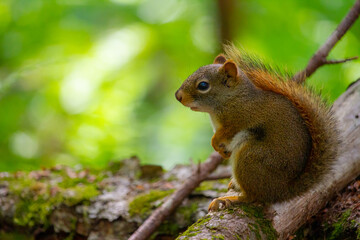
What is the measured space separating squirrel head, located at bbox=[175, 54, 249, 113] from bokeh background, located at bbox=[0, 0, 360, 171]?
149 cm

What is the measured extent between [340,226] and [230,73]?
85 centimetres

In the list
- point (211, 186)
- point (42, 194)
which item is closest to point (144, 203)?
point (211, 186)

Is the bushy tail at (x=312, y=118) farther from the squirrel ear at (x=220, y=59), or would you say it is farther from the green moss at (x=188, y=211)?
the green moss at (x=188, y=211)

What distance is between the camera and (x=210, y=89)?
6.70 feet

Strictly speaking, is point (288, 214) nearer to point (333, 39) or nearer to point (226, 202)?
point (226, 202)

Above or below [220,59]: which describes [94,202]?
below

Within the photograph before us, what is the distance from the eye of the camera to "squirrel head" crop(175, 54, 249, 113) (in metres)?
2.02

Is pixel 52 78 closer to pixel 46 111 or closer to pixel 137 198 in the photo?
pixel 46 111

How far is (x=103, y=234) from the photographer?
2.33 m

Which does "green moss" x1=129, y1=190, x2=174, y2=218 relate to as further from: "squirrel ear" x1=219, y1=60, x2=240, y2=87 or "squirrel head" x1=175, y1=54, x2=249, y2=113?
"squirrel ear" x1=219, y1=60, x2=240, y2=87

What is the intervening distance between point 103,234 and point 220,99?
1.01 metres

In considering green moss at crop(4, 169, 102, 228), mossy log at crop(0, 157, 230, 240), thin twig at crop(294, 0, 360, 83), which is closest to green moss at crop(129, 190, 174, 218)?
mossy log at crop(0, 157, 230, 240)

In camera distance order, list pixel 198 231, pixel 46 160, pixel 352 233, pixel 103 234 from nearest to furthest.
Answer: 1. pixel 198 231
2. pixel 352 233
3. pixel 103 234
4. pixel 46 160

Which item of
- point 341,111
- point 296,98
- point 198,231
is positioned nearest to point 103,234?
point 198,231
